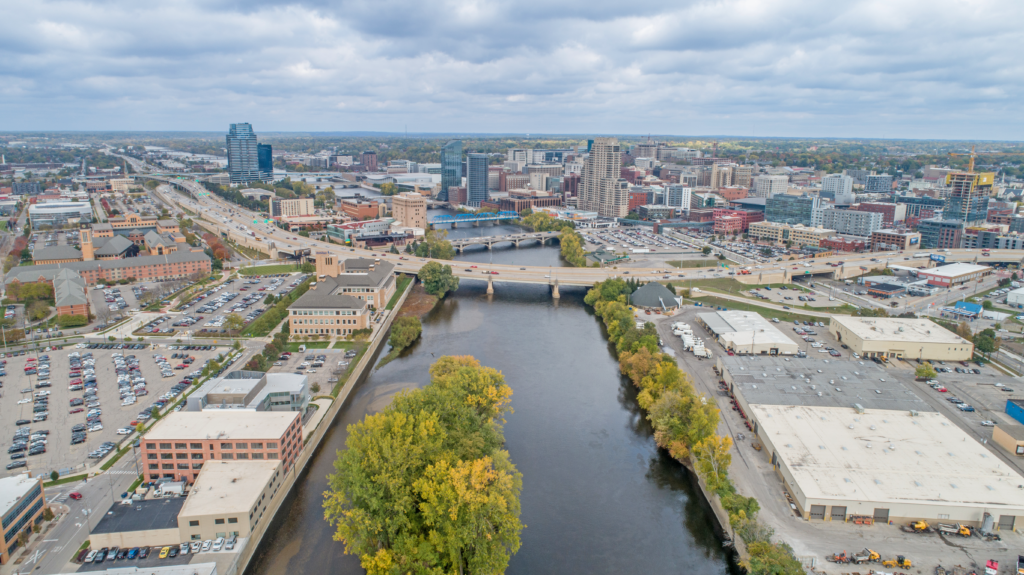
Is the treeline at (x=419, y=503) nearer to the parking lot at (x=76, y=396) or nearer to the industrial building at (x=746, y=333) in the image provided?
the parking lot at (x=76, y=396)

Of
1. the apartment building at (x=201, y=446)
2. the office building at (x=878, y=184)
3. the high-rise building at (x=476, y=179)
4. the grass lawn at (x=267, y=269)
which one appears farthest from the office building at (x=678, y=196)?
the apartment building at (x=201, y=446)

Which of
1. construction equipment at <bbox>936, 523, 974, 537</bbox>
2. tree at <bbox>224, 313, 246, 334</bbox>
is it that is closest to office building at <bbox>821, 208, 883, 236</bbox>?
construction equipment at <bbox>936, 523, 974, 537</bbox>

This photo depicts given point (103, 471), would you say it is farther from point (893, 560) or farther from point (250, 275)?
point (250, 275)

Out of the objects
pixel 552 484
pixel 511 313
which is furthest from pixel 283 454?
pixel 511 313

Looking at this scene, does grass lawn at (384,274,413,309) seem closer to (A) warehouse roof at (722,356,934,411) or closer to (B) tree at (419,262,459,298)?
(B) tree at (419,262,459,298)

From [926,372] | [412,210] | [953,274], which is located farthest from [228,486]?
[412,210]
